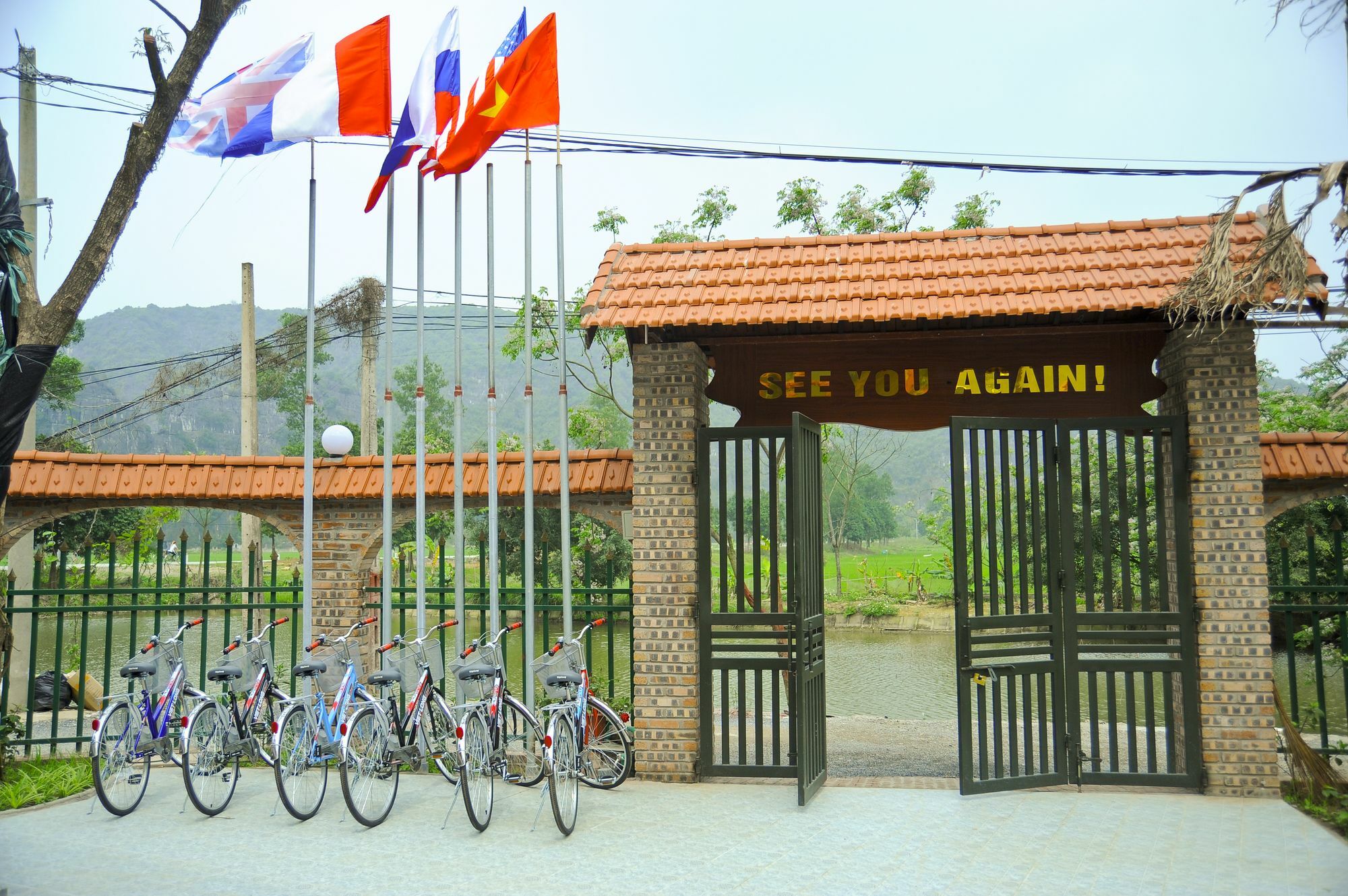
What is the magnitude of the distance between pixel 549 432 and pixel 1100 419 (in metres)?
48.0

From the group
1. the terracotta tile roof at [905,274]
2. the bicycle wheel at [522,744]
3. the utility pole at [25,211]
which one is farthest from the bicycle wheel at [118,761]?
the utility pole at [25,211]

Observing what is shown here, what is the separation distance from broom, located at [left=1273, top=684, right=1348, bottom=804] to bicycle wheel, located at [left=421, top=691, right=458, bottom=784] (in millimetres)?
5800

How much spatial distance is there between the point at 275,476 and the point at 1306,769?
28.0 feet

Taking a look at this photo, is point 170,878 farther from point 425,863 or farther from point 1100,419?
point 1100,419

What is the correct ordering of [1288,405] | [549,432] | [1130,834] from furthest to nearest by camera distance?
[549,432] → [1288,405] → [1130,834]

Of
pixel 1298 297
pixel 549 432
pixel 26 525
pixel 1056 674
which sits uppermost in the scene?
pixel 549 432

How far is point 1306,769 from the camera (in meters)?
6.98

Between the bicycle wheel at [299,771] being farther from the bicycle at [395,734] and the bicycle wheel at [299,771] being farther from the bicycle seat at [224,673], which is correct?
the bicycle seat at [224,673]

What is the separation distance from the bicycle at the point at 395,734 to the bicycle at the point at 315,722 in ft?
0.50

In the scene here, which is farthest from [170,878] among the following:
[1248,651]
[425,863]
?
[1248,651]

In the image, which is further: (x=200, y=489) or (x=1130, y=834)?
(x=200, y=489)

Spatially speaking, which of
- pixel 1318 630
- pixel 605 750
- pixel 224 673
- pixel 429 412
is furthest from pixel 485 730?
pixel 429 412

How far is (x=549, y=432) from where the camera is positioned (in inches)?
2133

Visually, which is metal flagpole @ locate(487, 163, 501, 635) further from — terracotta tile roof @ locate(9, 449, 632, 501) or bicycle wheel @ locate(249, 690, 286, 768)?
bicycle wheel @ locate(249, 690, 286, 768)
